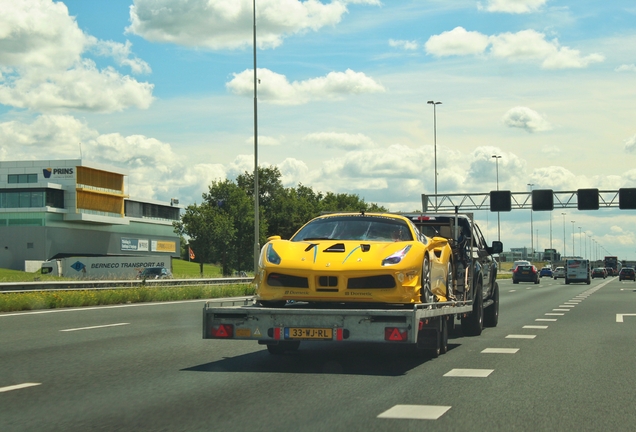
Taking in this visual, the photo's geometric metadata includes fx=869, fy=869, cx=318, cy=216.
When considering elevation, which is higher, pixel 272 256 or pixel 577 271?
pixel 272 256

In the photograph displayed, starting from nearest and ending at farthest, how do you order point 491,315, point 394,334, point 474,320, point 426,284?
point 394,334 → point 426,284 → point 474,320 → point 491,315

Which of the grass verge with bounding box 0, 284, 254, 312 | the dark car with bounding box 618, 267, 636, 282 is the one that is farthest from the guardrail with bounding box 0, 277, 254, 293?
the dark car with bounding box 618, 267, 636, 282

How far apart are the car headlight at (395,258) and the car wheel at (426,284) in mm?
347

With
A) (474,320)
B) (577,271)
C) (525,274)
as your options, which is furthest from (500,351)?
(577,271)

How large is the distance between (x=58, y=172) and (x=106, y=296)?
80.5 metres

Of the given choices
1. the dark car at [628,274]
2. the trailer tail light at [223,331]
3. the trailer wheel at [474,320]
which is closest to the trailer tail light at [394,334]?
the trailer tail light at [223,331]

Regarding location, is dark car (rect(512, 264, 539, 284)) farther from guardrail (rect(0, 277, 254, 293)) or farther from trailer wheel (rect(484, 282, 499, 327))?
trailer wheel (rect(484, 282, 499, 327))

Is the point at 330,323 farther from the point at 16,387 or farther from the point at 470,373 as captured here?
the point at 16,387

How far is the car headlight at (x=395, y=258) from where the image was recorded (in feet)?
32.3

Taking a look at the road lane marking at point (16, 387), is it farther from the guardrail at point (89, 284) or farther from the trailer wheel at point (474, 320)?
the guardrail at point (89, 284)

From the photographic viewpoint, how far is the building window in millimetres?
101938

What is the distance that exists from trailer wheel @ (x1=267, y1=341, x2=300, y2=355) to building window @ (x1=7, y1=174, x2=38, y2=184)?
96.3 meters

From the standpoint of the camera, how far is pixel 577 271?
217 feet

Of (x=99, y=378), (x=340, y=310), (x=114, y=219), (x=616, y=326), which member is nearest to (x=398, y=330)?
(x=340, y=310)
